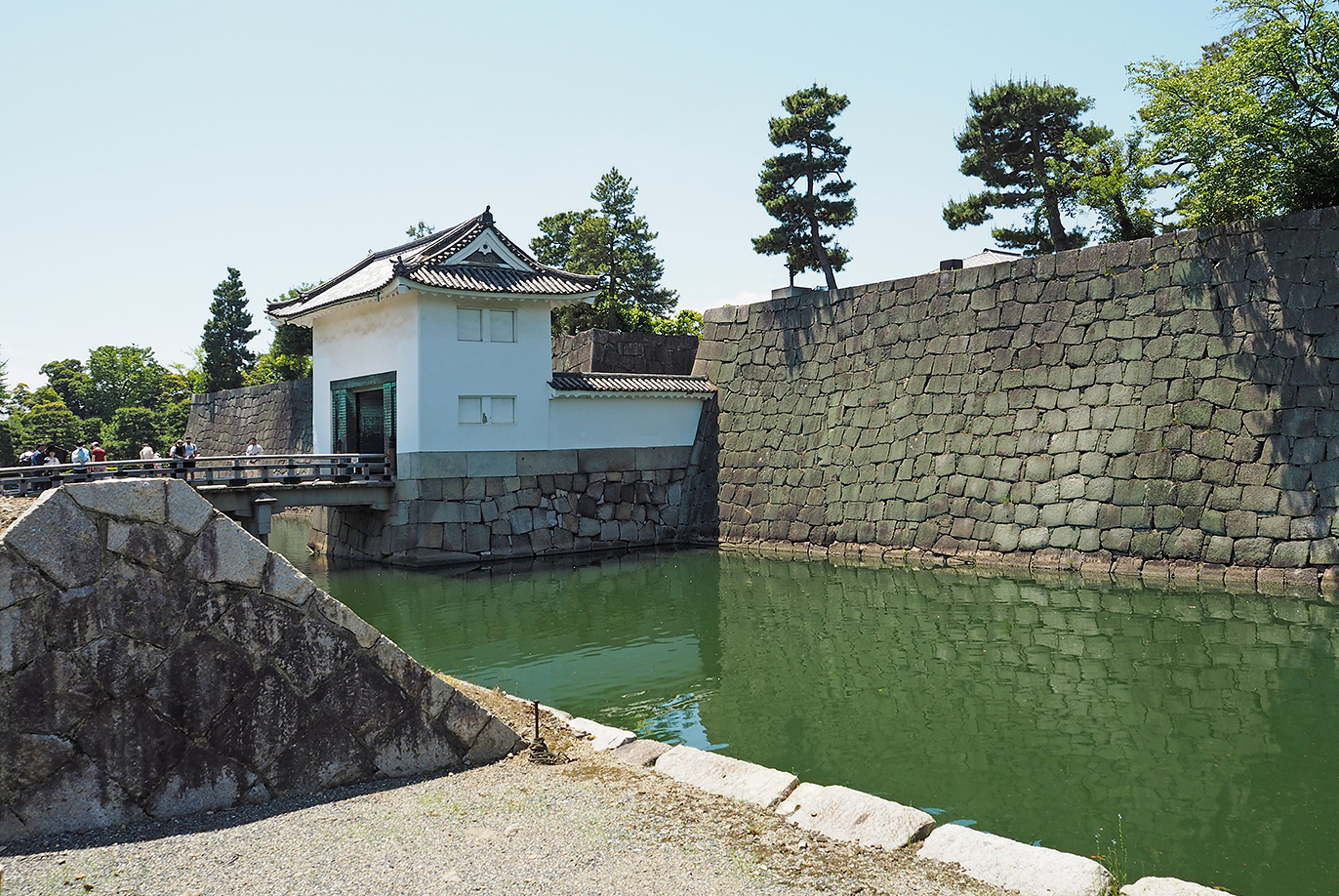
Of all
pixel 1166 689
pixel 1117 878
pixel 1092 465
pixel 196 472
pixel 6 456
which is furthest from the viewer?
pixel 6 456

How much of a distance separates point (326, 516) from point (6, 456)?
20072 mm

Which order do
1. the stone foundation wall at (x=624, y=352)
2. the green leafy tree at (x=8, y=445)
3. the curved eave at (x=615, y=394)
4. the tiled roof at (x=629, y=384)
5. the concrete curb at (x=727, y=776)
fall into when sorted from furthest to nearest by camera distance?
1. the green leafy tree at (x=8, y=445)
2. the stone foundation wall at (x=624, y=352)
3. the tiled roof at (x=629, y=384)
4. the curved eave at (x=615, y=394)
5. the concrete curb at (x=727, y=776)

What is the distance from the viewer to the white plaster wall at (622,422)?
49.2 feet

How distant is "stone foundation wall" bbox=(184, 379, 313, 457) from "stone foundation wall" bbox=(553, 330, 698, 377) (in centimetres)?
633

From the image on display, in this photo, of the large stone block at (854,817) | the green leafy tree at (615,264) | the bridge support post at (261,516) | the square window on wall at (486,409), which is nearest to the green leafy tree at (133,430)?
the green leafy tree at (615,264)

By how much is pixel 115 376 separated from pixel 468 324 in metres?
33.3

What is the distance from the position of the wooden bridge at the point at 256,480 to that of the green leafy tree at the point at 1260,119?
11071 mm

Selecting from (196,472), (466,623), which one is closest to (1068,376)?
(466,623)

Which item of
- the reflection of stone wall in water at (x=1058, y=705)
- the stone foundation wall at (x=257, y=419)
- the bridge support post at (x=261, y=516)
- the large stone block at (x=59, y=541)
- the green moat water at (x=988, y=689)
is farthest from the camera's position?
the stone foundation wall at (x=257, y=419)

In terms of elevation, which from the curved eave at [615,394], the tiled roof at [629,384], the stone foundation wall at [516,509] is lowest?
the stone foundation wall at [516,509]

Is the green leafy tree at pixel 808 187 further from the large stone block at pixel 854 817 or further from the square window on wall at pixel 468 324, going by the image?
the large stone block at pixel 854 817

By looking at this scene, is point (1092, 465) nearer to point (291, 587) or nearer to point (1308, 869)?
point (1308, 869)

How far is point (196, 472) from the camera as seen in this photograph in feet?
40.6

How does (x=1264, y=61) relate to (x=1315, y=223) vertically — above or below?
above
